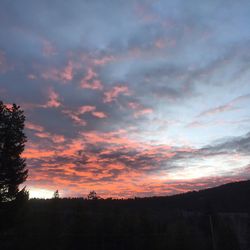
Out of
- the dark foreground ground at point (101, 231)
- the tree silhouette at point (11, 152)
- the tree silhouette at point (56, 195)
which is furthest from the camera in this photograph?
the tree silhouette at point (56, 195)

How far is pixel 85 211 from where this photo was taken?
3625cm

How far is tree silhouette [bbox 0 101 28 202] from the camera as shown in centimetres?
2839

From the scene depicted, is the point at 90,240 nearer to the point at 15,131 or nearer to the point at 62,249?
the point at 62,249

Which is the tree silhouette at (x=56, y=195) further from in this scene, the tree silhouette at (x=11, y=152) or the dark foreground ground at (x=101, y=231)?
the tree silhouette at (x=11, y=152)

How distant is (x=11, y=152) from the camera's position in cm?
2911

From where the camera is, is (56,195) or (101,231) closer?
(101,231)

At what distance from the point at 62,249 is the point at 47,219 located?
12.1 meters

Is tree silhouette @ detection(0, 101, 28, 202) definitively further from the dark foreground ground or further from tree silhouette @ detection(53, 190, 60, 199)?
tree silhouette @ detection(53, 190, 60, 199)

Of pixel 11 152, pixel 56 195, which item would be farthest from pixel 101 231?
pixel 56 195

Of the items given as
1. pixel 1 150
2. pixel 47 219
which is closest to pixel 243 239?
pixel 47 219

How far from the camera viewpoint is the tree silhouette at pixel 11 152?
2839 centimetres

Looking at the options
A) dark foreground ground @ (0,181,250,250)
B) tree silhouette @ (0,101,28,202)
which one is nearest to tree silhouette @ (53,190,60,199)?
dark foreground ground @ (0,181,250,250)

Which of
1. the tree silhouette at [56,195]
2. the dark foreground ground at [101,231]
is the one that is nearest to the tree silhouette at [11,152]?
the dark foreground ground at [101,231]

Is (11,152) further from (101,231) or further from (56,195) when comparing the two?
(56,195)
